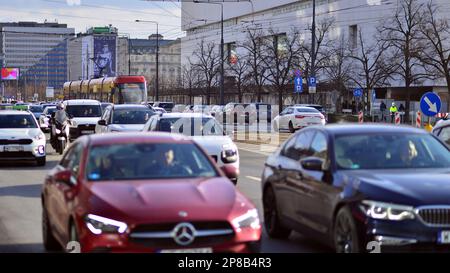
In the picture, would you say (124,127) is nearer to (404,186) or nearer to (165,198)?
(404,186)

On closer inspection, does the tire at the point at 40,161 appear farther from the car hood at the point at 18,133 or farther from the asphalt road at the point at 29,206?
the car hood at the point at 18,133

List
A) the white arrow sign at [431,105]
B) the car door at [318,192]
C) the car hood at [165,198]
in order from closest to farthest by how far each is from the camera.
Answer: the car hood at [165,198] < the car door at [318,192] < the white arrow sign at [431,105]

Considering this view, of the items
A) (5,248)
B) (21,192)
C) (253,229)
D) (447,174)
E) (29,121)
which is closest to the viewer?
(253,229)

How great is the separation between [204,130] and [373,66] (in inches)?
2040

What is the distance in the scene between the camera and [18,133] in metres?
22.0

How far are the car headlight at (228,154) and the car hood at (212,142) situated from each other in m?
0.09

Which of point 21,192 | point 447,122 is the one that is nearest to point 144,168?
point 447,122

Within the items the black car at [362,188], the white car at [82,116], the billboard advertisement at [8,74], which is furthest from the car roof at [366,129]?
the billboard advertisement at [8,74]

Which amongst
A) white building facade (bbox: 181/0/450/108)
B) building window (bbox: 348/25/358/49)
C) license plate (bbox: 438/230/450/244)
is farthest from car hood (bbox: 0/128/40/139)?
building window (bbox: 348/25/358/49)

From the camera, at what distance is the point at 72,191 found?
7.83 meters

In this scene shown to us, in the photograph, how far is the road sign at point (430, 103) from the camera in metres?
23.7

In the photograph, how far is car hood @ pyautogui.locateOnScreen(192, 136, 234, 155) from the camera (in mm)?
16172

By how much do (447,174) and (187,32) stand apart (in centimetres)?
13136
